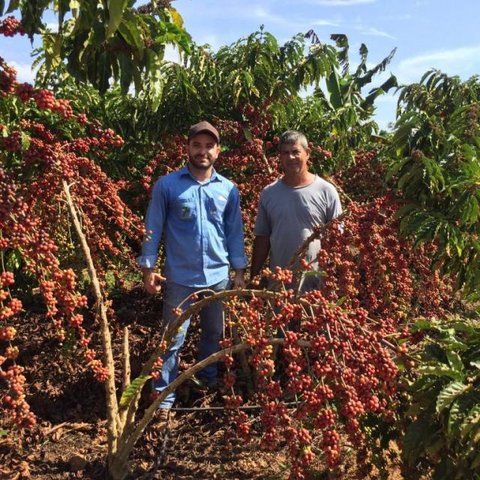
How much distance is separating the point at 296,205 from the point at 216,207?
1.70 feet

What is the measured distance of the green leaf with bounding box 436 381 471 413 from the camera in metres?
1.98

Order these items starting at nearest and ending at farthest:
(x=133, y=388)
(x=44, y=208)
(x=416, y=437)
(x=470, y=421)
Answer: (x=470, y=421) → (x=416, y=437) → (x=133, y=388) → (x=44, y=208)

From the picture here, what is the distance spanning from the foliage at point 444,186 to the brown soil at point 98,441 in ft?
3.99

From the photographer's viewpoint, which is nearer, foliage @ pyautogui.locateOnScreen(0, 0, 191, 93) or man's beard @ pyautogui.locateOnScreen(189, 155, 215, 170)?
foliage @ pyautogui.locateOnScreen(0, 0, 191, 93)

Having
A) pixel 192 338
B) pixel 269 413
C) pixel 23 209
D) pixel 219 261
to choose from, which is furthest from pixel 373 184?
pixel 23 209

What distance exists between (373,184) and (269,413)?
95.5 inches

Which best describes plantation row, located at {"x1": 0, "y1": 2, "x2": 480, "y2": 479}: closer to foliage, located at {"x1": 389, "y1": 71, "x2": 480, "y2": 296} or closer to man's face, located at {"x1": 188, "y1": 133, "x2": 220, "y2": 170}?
foliage, located at {"x1": 389, "y1": 71, "x2": 480, "y2": 296}

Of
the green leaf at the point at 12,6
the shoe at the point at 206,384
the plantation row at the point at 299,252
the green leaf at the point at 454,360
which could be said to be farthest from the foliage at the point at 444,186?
the green leaf at the point at 12,6

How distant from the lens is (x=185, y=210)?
351cm

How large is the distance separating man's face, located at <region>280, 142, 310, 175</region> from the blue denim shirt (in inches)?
17.9

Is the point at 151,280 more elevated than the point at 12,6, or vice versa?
the point at 12,6

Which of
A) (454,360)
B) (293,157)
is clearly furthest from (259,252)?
(454,360)

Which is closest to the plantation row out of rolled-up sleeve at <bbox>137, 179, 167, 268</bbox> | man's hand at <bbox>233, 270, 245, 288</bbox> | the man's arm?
rolled-up sleeve at <bbox>137, 179, 167, 268</bbox>

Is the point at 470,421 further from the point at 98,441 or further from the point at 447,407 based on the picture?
the point at 98,441
